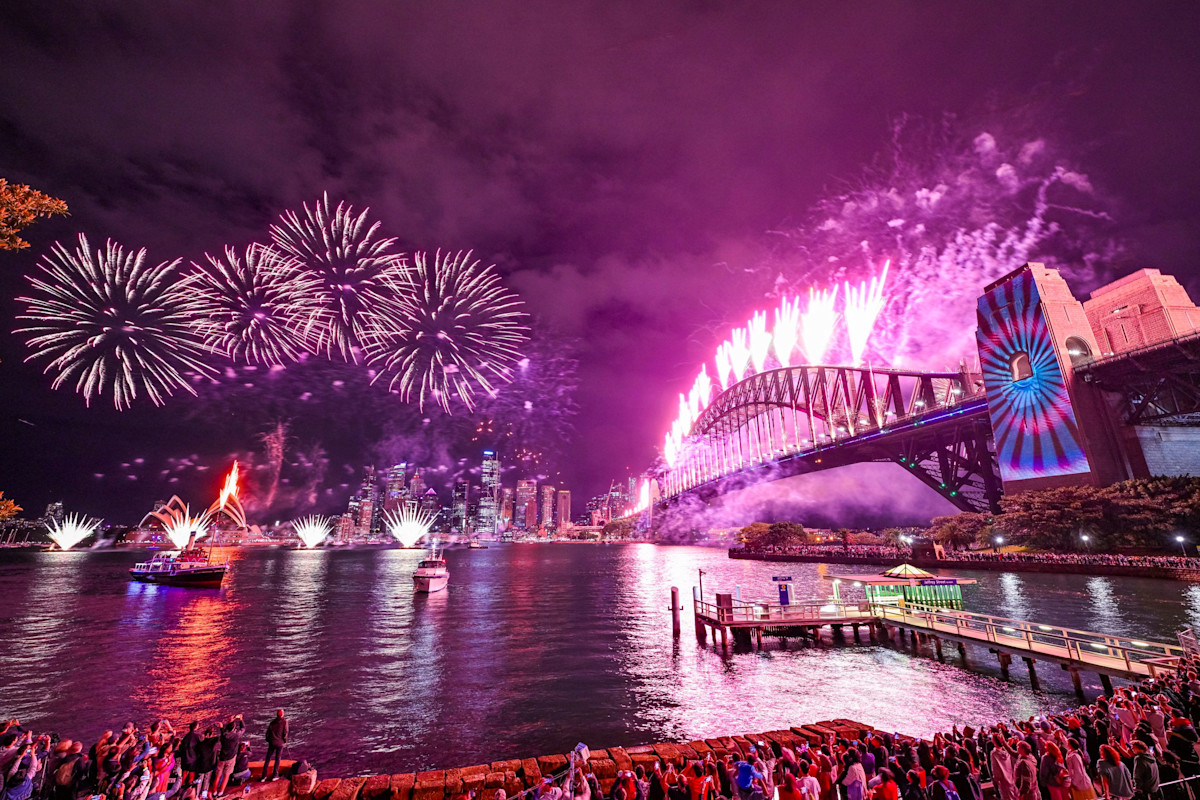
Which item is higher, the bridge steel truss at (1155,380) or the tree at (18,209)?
the bridge steel truss at (1155,380)

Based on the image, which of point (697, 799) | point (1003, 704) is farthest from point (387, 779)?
point (1003, 704)

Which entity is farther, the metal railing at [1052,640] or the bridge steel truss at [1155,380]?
the bridge steel truss at [1155,380]

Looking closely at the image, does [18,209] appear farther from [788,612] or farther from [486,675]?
[788,612]

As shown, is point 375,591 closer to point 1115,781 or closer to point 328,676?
point 328,676

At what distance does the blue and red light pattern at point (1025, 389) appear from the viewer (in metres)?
61.5

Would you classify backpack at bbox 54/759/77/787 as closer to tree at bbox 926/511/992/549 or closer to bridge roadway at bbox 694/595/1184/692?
bridge roadway at bbox 694/595/1184/692

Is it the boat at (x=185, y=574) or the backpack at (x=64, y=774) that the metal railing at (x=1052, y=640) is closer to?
the backpack at (x=64, y=774)

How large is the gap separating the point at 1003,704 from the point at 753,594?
3692cm

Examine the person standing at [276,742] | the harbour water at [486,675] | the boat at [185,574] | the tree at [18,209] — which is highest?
the tree at [18,209]

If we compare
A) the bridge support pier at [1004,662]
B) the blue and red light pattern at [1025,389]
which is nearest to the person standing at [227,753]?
the bridge support pier at [1004,662]

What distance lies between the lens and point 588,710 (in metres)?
22.6

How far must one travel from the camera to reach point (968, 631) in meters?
27.4

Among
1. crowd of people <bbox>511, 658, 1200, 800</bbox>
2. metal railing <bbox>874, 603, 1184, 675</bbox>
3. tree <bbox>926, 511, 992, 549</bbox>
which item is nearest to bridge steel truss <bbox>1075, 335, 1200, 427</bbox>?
tree <bbox>926, 511, 992, 549</bbox>

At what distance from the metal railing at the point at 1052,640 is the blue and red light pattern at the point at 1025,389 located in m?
41.9
